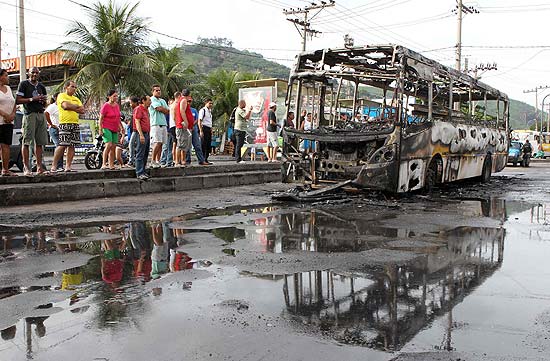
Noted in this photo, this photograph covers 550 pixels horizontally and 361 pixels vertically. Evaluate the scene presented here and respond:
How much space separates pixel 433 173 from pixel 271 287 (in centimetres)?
816

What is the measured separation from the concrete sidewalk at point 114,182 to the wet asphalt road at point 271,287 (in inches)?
41.8

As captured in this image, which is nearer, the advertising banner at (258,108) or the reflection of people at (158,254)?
the reflection of people at (158,254)

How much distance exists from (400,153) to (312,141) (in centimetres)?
189

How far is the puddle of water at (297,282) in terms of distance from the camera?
11.4 feet

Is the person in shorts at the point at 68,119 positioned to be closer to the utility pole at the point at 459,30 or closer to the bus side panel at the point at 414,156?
the bus side panel at the point at 414,156

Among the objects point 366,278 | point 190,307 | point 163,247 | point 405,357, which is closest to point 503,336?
point 405,357

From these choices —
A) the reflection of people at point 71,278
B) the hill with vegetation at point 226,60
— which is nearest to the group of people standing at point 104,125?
the reflection of people at point 71,278

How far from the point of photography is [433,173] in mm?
11609

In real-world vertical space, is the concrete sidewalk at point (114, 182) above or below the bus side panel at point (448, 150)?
below

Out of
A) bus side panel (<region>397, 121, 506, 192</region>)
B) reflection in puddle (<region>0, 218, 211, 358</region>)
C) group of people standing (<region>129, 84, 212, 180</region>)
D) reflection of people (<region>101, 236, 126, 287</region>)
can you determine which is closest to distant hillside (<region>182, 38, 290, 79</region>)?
bus side panel (<region>397, 121, 506, 192</region>)

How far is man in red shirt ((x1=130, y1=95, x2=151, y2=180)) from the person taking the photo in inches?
422

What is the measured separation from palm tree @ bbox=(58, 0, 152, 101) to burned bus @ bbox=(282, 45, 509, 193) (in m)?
16.1

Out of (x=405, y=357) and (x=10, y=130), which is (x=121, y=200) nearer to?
(x=10, y=130)

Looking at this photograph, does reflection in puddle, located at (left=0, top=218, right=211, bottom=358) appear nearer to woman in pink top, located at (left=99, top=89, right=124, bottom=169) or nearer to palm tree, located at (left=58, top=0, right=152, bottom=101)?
woman in pink top, located at (left=99, top=89, right=124, bottom=169)
